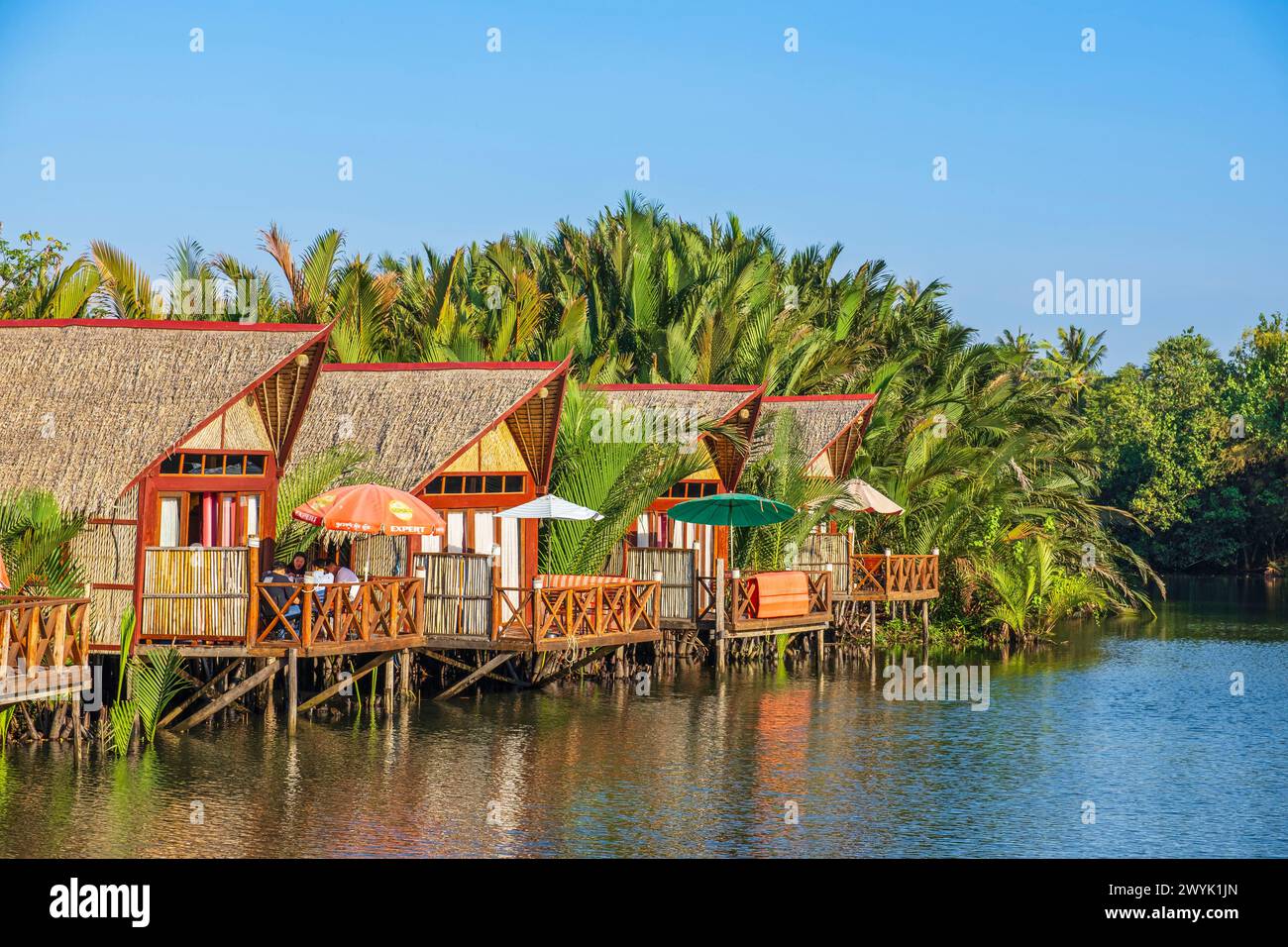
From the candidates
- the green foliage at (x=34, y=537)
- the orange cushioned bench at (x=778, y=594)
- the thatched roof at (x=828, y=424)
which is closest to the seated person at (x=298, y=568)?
the green foliage at (x=34, y=537)

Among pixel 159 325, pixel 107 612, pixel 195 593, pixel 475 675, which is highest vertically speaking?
pixel 159 325

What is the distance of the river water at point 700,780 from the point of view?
1711 cm

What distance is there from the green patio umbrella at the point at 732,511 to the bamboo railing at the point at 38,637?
11324 mm

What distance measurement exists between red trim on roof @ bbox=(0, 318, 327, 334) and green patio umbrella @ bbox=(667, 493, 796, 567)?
25.6 ft

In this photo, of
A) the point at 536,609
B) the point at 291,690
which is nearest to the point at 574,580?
the point at 536,609

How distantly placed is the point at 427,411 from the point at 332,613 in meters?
4.61

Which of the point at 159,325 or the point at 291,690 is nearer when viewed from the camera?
the point at 291,690

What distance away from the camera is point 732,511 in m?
28.2

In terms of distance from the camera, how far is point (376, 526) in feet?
71.7

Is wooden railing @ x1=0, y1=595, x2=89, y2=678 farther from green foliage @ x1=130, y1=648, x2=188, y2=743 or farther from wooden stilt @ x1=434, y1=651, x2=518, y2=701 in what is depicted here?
wooden stilt @ x1=434, y1=651, x2=518, y2=701

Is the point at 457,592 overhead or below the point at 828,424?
below

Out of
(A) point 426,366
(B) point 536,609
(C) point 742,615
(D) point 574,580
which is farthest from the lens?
(C) point 742,615

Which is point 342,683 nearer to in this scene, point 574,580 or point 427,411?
point 427,411

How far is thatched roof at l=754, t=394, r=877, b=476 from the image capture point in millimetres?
33281
